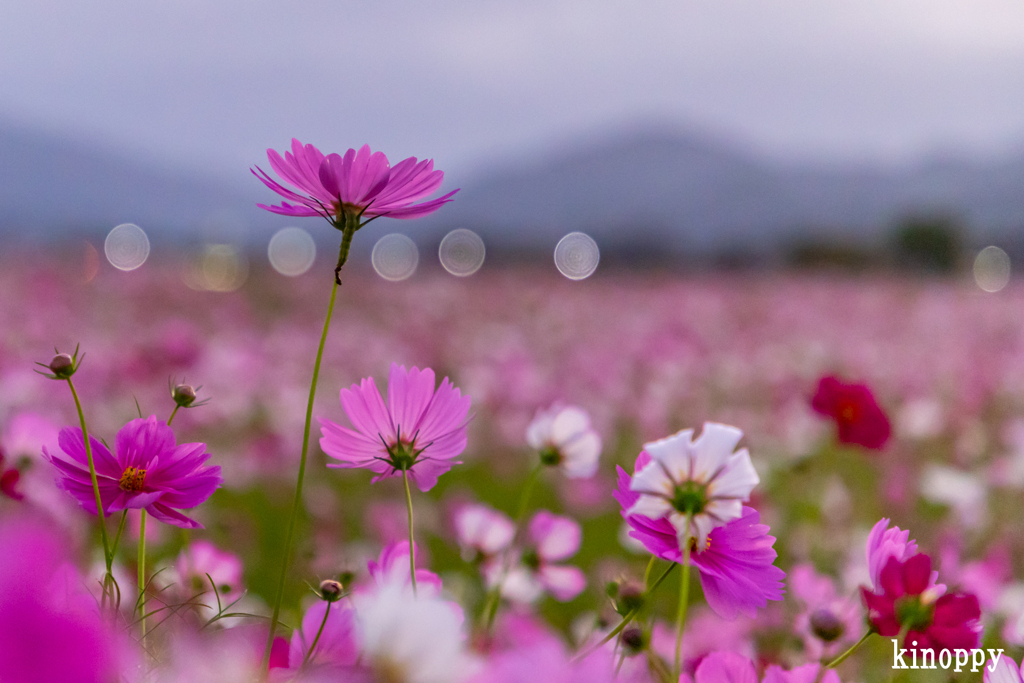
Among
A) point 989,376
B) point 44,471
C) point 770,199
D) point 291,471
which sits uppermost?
point 770,199

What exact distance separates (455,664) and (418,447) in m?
0.17

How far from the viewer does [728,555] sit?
324 millimetres

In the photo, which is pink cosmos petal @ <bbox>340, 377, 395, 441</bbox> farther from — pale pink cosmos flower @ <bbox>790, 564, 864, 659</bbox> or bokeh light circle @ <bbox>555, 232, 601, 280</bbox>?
bokeh light circle @ <bbox>555, 232, 601, 280</bbox>

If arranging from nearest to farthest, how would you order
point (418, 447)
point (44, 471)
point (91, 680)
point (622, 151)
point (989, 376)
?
point (91, 680) < point (418, 447) < point (44, 471) < point (989, 376) < point (622, 151)

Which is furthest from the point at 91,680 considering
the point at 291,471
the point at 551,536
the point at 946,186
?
the point at 946,186

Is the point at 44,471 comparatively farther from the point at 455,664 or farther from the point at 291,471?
the point at 291,471

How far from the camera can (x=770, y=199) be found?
94.3 m

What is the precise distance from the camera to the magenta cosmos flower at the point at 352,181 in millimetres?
331

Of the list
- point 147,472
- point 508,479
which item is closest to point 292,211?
point 147,472

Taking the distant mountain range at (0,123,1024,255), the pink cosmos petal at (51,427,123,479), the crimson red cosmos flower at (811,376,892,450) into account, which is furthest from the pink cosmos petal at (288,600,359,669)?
the distant mountain range at (0,123,1024,255)

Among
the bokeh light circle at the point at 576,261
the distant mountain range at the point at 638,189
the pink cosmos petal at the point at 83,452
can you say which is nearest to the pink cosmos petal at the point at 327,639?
the pink cosmos petal at the point at 83,452

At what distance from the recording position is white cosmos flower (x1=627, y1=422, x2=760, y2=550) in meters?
0.29

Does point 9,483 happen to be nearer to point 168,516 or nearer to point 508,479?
point 168,516

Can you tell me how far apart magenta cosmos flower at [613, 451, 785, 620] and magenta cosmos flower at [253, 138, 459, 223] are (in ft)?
0.49
